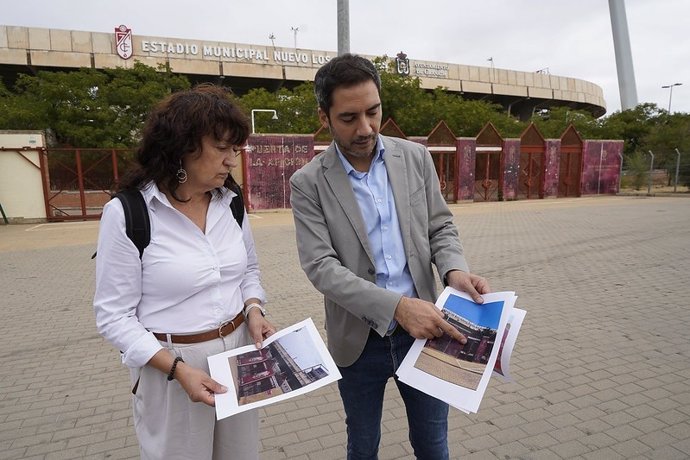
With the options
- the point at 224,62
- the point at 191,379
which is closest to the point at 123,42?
the point at 224,62

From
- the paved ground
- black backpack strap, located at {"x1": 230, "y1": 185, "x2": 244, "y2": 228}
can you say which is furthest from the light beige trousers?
the paved ground

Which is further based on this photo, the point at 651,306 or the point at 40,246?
the point at 40,246

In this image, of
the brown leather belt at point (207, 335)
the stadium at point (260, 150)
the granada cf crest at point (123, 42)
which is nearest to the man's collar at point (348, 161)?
the brown leather belt at point (207, 335)

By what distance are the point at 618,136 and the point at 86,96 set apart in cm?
3364

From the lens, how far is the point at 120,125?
62.9 feet

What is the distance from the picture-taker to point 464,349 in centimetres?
165

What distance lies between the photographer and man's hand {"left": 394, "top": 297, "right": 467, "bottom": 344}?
1584 mm

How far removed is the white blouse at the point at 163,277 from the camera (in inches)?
62.3

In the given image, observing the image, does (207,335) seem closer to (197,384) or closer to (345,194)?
(197,384)

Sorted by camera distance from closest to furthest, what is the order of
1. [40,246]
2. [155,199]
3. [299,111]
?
[155,199] → [40,246] → [299,111]

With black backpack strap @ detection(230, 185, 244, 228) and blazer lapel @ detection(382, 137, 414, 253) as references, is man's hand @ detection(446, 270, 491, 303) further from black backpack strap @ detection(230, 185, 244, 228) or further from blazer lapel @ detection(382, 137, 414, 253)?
black backpack strap @ detection(230, 185, 244, 228)

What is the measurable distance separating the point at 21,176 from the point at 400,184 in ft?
52.2

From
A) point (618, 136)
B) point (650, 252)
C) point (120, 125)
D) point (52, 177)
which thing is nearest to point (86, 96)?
point (120, 125)

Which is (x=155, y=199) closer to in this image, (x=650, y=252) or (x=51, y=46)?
(x=650, y=252)
